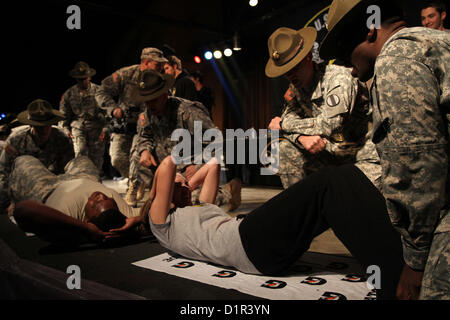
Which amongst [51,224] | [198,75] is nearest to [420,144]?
[51,224]

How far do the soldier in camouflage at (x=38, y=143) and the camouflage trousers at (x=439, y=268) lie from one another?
3.59 meters

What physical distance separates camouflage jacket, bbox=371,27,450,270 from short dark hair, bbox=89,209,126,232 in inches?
76.7

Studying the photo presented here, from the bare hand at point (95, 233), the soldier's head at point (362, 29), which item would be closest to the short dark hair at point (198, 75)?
the bare hand at point (95, 233)

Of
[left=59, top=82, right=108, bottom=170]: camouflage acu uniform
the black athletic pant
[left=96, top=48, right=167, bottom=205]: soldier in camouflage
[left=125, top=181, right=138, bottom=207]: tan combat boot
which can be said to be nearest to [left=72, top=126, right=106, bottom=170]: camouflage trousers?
[left=59, top=82, right=108, bottom=170]: camouflage acu uniform

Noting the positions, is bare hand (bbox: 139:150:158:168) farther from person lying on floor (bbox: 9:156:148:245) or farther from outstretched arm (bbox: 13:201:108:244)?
outstretched arm (bbox: 13:201:108:244)

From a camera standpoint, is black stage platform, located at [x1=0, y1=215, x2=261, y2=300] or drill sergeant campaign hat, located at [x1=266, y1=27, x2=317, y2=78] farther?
drill sergeant campaign hat, located at [x1=266, y1=27, x2=317, y2=78]

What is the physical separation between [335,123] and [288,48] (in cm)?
62

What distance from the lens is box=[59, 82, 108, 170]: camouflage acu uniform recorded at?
4871mm

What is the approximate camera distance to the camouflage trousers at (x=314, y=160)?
77.0 inches

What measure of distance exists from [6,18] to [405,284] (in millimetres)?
8622

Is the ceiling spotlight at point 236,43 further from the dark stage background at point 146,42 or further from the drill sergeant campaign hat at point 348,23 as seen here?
the drill sergeant campaign hat at point 348,23

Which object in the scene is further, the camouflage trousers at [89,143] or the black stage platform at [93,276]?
the camouflage trousers at [89,143]

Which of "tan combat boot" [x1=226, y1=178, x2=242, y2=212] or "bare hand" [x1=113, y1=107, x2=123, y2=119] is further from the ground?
"bare hand" [x1=113, y1=107, x2=123, y2=119]

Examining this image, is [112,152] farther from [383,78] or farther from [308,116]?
[383,78]
